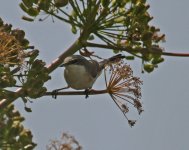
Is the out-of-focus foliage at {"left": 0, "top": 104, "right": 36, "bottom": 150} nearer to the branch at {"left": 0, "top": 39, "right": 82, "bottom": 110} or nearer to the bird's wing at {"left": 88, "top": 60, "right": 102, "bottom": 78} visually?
the branch at {"left": 0, "top": 39, "right": 82, "bottom": 110}

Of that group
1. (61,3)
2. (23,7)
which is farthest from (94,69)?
(61,3)

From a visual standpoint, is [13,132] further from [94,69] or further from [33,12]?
[94,69]

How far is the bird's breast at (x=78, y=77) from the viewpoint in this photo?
818 cm

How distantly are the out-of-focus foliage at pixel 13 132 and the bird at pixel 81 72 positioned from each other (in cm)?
168

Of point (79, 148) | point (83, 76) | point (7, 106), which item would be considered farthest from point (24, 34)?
point (83, 76)

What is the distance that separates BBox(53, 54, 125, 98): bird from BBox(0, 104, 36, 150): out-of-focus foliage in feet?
5.52

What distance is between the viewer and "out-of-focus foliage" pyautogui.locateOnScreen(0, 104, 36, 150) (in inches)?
244

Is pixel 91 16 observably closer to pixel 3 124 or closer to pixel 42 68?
pixel 42 68

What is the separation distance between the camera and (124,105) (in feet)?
23.8

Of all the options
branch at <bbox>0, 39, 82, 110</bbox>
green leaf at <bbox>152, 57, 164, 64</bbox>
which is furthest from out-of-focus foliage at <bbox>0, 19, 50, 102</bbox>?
green leaf at <bbox>152, 57, 164, 64</bbox>

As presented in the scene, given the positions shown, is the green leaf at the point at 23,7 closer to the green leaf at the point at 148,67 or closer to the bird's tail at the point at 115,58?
the bird's tail at the point at 115,58

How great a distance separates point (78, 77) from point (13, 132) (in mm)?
2225

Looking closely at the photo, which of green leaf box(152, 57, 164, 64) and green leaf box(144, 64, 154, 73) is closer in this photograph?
green leaf box(152, 57, 164, 64)

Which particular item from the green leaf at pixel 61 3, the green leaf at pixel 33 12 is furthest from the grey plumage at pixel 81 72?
the green leaf at pixel 61 3
